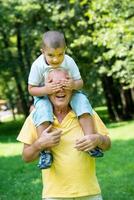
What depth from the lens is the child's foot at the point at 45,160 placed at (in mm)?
3471

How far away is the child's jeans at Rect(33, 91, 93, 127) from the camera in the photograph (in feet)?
11.7

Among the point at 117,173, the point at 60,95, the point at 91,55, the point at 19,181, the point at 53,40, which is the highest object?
the point at 53,40

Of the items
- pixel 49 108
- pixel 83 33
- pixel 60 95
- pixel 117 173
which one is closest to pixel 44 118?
pixel 49 108

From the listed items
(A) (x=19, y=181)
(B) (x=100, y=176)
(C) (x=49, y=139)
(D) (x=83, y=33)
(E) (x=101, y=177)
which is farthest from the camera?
(D) (x=83, y=33)

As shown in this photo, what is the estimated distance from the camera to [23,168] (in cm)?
1224

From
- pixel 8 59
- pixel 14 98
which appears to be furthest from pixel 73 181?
pixel 14 98

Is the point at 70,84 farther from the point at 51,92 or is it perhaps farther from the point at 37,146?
the point at 37,146

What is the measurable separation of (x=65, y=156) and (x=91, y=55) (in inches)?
869

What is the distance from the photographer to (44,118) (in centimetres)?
354

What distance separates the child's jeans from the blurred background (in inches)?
183

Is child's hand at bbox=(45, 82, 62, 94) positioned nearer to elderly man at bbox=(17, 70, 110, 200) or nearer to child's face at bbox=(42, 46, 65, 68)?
elderly man at bbox=(17, 70, 110, 200)

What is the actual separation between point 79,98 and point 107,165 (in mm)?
8360

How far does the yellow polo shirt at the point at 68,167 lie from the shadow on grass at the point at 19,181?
16.3 ft

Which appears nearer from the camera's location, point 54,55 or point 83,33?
point 54,55
